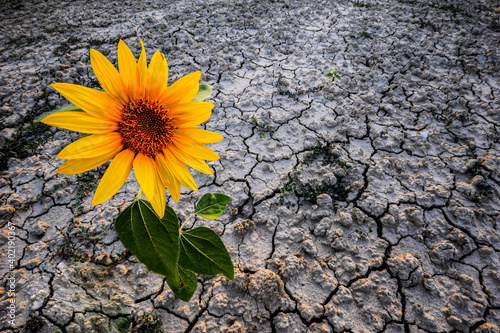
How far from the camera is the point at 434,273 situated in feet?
5.40

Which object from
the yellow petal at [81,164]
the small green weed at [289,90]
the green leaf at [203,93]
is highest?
the green leaf at [203,93]

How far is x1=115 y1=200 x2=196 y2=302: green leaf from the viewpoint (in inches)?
26.9

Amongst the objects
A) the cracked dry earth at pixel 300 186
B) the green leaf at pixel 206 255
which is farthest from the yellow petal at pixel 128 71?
the cracked dry earth at pixel 300 186

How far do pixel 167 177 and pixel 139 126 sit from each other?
195mm

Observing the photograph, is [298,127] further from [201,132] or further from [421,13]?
[421,13]

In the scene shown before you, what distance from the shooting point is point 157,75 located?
79 cm

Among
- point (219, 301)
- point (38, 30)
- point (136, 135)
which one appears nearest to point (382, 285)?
point (219, 301)

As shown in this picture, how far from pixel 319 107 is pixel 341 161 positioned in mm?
840

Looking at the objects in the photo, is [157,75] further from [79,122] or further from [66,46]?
[66,46]

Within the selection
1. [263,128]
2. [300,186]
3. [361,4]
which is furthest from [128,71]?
[361,4]

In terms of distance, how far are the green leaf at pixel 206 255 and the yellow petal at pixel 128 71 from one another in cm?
57

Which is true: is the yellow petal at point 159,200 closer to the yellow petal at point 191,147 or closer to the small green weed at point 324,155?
the yellow petal at point 191,147

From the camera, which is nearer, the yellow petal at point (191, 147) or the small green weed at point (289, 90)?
the yellow petal at point (191, 147)

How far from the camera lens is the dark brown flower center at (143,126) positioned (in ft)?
2.66
